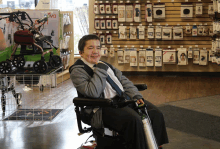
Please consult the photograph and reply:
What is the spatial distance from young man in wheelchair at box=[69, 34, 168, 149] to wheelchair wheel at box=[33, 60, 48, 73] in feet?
6.56

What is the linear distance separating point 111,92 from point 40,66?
87.9 inches

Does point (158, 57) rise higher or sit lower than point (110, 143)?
higher

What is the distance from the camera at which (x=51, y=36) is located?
5449 millimetres

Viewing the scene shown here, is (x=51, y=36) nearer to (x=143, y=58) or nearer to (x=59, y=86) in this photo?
(x=59, y=86)

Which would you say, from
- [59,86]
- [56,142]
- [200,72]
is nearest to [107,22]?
[59,86]

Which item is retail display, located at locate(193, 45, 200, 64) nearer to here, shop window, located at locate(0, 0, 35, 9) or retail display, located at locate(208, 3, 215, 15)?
retail display, located at locate(208, 3, 215, 15)

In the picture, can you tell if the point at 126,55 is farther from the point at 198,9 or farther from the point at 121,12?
the point at 198,9

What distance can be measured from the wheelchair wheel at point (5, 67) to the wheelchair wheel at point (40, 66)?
0.35 m

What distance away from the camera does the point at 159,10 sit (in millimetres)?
7242

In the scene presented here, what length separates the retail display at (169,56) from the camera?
23.7ft

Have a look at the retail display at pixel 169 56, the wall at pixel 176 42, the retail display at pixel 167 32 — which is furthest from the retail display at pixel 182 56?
the retail display at pixel 167 32

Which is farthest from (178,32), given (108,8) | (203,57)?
(108,8)

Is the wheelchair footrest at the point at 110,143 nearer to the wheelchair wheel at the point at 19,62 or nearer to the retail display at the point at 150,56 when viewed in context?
the wheelchair wheel at the point at 19,62

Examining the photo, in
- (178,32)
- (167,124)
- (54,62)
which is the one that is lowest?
(167,124)
